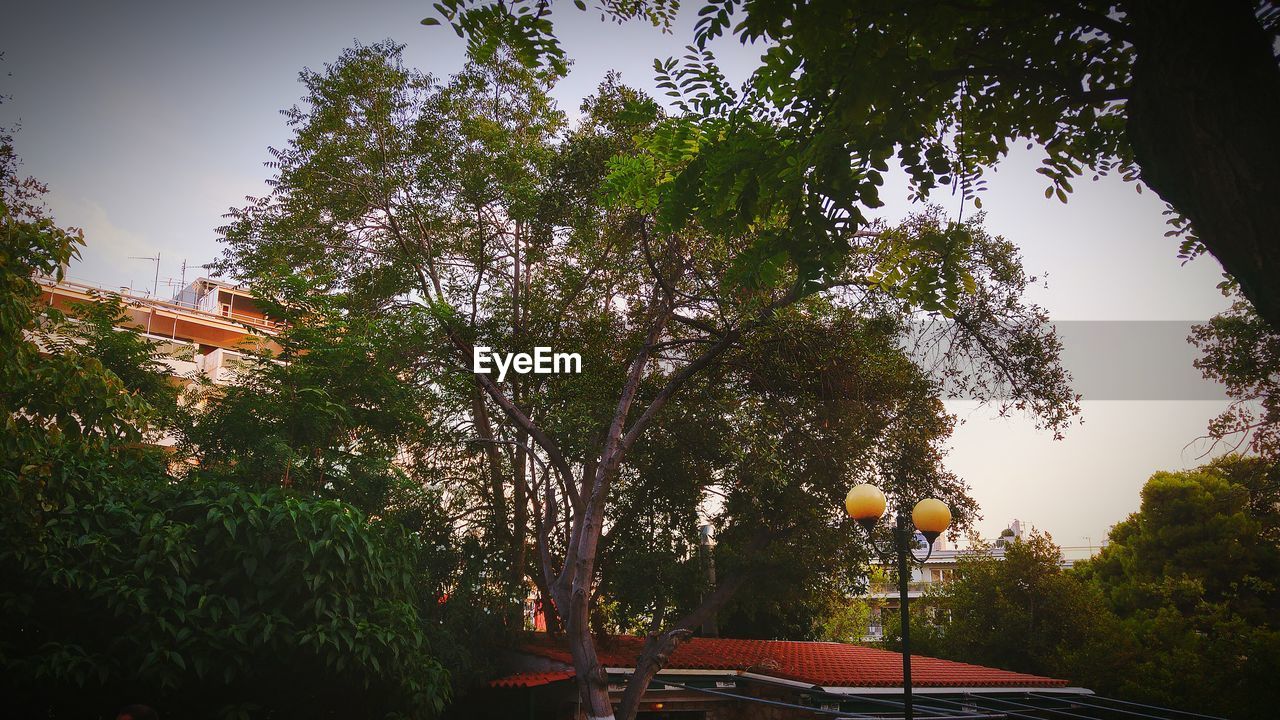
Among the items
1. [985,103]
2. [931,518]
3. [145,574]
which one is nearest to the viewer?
[985,103]

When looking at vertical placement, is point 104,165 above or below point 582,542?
above

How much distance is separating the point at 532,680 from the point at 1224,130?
484 inches

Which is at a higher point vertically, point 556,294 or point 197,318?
point 197,318

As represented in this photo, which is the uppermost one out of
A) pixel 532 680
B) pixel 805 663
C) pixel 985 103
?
pixel 985 103

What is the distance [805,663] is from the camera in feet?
45.4

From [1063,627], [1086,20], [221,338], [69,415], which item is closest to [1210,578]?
[1063,627]

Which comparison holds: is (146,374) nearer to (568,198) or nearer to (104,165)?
(104,165)

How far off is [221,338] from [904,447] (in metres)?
29.5

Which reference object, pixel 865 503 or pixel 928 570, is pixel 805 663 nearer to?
pixel 865 503

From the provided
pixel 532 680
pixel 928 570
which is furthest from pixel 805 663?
pixel 928 570

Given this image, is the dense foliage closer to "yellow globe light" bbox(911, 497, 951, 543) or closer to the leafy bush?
"yellow globe light" bbox(911, 497, 951, 543)

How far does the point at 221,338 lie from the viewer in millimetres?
32938

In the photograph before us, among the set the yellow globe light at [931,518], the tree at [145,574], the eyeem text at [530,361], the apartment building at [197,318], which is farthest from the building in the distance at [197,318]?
the yellow globe light at [931,518]

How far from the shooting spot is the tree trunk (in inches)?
98.3
